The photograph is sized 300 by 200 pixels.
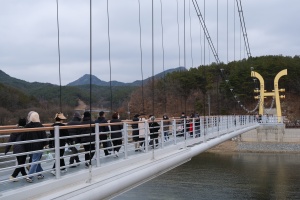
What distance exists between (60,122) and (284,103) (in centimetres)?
7388

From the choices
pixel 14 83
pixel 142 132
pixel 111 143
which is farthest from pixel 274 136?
pixel 111 143

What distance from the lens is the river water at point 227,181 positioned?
24.0 m

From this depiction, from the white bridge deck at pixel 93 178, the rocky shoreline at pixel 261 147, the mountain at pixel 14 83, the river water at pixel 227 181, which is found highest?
the mountain at pixel 14 83

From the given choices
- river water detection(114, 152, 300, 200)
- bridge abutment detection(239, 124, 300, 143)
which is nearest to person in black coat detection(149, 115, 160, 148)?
river water detection(114, 152, 300, 200)

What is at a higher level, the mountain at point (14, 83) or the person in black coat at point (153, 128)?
the mountain at point (14, 83)

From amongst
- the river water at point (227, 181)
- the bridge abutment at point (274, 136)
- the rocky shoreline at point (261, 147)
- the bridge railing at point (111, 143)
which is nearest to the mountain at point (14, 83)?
the river water at point (227, 181)

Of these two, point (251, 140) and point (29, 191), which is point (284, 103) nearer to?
point (251, 140)

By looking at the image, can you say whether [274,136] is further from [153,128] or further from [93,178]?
[93,178]

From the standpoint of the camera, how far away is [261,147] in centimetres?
4962

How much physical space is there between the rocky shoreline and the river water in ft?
22.3

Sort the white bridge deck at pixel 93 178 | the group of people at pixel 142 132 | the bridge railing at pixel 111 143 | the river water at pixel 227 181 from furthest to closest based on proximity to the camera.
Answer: the river water at pixel 227 181, the group of people at pixel 142 132, the bridge railing at pixel 111 143, the white bridge deck at pixel 93 178

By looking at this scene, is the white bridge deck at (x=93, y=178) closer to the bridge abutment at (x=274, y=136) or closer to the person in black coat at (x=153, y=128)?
the person in black coat at (x=153, y=128)

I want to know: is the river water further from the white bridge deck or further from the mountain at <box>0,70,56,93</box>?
the white bridge deck

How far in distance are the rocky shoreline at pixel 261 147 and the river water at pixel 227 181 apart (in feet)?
22.3
